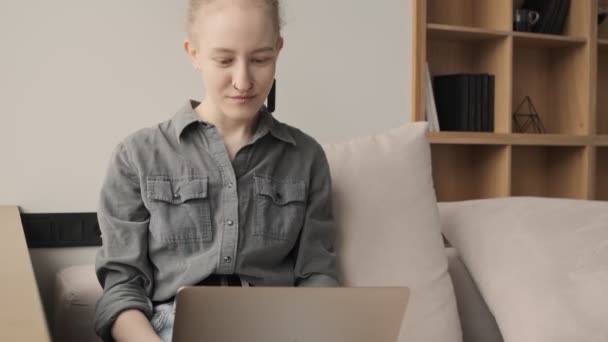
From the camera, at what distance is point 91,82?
1.56 m

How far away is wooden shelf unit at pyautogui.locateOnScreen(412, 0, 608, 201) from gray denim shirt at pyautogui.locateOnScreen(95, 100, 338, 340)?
1.02 meters

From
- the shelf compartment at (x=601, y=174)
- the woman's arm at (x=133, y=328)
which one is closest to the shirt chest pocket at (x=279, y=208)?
the woman's arm at (x=133, y=328)

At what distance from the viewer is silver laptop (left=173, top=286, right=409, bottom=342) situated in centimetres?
76

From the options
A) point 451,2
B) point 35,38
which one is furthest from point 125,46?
point 451,2

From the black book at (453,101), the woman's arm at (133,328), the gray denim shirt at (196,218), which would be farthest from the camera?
the black book at (453,101)

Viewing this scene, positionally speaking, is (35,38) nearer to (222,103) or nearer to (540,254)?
(222,103)

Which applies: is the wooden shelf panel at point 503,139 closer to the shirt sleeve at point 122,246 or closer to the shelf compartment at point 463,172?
the shelf compartment at point 463,172

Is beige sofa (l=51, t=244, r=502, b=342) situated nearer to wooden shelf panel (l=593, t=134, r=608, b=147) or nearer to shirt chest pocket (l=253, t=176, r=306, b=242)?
shirt chest pocket (l=253, t=176, r=306, b=242)

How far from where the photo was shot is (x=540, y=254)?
4.40 feet

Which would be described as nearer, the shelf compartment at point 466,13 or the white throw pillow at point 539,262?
the white throw pillow at point 539,262

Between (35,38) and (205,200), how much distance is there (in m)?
0.63

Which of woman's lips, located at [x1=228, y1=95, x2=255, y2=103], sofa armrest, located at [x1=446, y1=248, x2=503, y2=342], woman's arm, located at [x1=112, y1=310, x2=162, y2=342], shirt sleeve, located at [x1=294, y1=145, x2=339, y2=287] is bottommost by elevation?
sofa armrest, located at [x1=446, y1=248, x2=503, y2=342]

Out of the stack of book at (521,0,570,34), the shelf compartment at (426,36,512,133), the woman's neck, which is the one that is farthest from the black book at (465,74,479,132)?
the woman's neck

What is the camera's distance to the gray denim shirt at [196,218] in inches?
44.0
